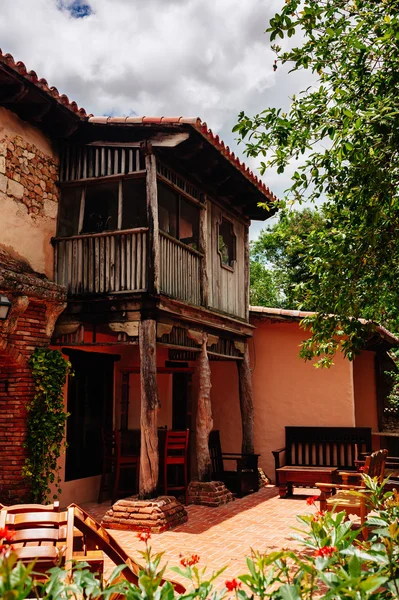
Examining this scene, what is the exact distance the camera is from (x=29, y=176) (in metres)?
8.66

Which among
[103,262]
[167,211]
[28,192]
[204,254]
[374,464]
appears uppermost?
[167,211]

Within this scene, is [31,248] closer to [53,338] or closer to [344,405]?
[53,338]

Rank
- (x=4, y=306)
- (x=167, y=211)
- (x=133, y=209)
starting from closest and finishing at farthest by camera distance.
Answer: (x=4, y=306), (x=133, y=209), (x=167, y=211)

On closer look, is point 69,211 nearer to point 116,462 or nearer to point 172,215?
point 172,215

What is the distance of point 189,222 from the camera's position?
530 inches

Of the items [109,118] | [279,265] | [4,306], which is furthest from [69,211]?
[279,265]

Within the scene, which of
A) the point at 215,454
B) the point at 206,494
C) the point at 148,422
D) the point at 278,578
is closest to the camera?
A: the point at 278,578

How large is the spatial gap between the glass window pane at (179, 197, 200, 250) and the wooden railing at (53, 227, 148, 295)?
197 cm

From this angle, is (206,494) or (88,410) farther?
(88,410)

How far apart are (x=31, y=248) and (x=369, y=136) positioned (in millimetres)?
5137

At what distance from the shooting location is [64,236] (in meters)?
9.16

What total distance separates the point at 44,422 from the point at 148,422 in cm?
141

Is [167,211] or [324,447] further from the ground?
[167,211]

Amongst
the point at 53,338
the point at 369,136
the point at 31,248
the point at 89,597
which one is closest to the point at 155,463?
the point at 53,338
